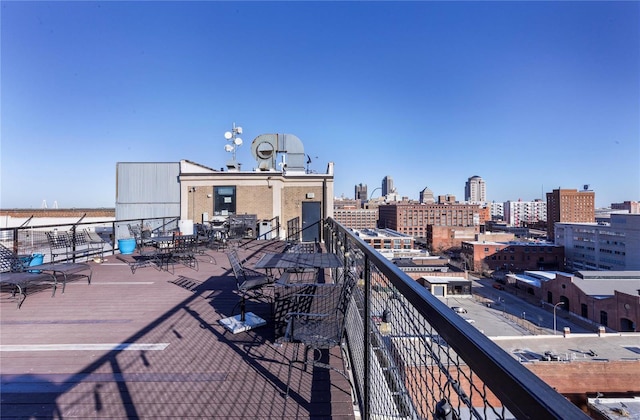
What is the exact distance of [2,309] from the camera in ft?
13.2

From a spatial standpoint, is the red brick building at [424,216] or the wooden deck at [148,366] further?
the red brick building at [424,216]

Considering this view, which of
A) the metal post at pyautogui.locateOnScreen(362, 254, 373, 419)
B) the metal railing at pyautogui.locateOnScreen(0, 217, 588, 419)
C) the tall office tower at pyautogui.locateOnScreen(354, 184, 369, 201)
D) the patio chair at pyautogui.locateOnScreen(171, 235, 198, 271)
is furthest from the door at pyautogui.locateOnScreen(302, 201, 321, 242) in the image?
the tall office tower at pyautogui.locateOnScreen(354, 184, 369, 201)

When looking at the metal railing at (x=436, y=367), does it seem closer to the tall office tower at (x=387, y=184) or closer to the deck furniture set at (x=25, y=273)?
the deck furniture set at (x=25, y=273)

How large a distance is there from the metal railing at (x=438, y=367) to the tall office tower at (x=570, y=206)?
243 feet

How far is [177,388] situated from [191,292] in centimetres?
261

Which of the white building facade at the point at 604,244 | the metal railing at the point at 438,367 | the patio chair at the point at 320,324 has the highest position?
the metal railing at the point at 438,367

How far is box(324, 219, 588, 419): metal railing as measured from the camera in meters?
0.54

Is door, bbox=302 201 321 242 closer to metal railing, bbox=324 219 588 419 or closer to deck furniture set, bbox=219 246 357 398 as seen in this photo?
deck furniture set, bbox=219 246 357 398

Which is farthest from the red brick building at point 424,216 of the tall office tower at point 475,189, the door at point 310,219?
the tall office tower at point 475,189

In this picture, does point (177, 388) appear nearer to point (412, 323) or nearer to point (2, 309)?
point (412, 323)

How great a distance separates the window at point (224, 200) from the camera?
13.4 m

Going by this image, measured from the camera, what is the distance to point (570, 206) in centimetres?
6041

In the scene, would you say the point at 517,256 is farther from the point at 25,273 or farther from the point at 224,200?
the point at 25,273

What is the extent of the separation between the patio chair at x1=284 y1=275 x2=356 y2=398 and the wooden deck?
186 millimetres
